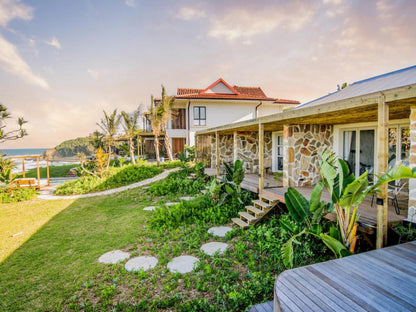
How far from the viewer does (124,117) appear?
1695 cm

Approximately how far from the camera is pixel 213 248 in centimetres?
443

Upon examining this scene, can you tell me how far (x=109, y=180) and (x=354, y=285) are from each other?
11.5 m

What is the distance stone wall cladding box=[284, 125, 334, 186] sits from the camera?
259 inches

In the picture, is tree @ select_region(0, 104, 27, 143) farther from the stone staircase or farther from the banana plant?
the banana plant

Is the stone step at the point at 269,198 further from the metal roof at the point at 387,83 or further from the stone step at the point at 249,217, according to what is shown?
the metal roof at the point at 387,83

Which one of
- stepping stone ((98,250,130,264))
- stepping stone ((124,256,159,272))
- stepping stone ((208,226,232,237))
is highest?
stepping stone ((208,226,232,237))

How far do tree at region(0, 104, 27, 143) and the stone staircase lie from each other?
10554mm

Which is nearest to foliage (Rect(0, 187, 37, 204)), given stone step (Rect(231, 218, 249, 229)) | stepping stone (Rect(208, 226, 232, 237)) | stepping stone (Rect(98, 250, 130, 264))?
stepping stone (Rect(98, 250, 130, 264))

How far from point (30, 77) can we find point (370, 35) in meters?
16.9

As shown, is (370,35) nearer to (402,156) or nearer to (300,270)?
(402,156)

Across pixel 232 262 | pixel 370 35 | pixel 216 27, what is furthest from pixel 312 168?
pixel 216 27

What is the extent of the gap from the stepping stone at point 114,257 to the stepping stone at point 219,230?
193 cm

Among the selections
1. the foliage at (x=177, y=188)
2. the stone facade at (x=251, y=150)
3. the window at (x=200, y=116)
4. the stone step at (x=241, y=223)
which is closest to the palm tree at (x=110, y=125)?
the window at (x=200, y=116)

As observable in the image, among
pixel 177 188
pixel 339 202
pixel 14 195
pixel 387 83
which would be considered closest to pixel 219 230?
pixel 339 202
